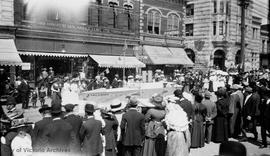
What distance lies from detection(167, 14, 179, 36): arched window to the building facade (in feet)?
17.0

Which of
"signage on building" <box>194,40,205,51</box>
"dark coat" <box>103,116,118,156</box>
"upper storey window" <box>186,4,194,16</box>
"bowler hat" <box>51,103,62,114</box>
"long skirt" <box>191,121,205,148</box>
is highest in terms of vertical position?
"upper storey window" <box>186,4,194,16</box>

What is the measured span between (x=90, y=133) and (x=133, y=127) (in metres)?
1.14

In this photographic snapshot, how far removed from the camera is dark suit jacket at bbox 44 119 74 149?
5.43 m

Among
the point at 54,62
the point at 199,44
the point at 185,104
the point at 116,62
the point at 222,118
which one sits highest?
the point at 199,44

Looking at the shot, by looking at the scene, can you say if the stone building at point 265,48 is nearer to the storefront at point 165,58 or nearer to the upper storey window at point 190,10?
the upper storey window at point 190,10

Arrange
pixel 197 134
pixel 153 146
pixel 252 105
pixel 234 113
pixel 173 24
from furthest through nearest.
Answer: pixel 173 24 < pixel 234 113 < pixel 252 105 < pixel 197 134 < pixel 153 146

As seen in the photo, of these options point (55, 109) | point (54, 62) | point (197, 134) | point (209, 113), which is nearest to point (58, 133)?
point (55, 109)

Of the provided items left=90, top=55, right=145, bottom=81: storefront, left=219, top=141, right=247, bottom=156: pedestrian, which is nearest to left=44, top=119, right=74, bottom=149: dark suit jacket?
left=219, top=141, right=247, bottom=156: pedestrian

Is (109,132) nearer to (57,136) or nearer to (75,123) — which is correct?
(75,123)

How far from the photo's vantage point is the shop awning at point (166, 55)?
28594mm

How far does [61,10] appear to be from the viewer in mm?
22312

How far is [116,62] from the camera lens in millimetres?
24969

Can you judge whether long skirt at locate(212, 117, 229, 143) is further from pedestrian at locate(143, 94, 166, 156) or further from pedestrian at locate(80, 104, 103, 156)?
pedestrian at locate(80, 104, 103, 156)

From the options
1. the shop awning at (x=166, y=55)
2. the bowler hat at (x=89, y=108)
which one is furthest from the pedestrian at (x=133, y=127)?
the shop awning at (x=166, y=55)
